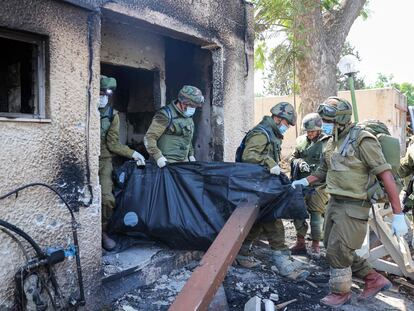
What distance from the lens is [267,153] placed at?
3.96m

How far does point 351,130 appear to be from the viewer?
3.27 m

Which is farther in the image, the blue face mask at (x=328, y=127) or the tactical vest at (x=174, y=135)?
the tactical vest at (x=174, y=135)

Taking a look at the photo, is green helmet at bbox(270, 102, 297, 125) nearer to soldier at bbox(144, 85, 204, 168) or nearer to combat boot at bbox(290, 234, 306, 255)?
soldier at bbox(144, 85, 204, 168)

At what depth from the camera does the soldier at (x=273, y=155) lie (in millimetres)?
3885

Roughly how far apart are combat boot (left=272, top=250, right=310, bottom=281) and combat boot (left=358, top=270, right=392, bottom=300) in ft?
1.90

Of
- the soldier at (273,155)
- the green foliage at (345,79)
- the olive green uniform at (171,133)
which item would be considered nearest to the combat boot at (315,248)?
the soldier at (273,155)

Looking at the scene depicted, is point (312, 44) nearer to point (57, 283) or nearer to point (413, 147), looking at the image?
point (413, 147)

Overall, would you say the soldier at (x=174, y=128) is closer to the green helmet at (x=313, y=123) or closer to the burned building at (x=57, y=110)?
the burned building at (x=57, y=110)

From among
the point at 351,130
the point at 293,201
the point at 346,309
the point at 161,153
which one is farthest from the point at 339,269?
the point at 161,153

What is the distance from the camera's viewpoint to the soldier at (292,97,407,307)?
3.09 metres

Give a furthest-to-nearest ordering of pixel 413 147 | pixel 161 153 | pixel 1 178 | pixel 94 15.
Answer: pixel 413 147
pixel 161 153
pixel 94 15
pixel 1 178

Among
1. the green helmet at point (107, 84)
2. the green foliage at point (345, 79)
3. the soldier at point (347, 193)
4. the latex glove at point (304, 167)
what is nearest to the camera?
the soldier at point (347, 193)

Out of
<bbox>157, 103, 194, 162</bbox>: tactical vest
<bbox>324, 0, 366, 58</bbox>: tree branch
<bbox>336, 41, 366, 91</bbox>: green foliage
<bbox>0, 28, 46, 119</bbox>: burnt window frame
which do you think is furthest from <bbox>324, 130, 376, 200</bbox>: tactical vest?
<bbox>336, 41, 366, 91</bbox>: green foliage

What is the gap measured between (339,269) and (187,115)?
2.12 m
